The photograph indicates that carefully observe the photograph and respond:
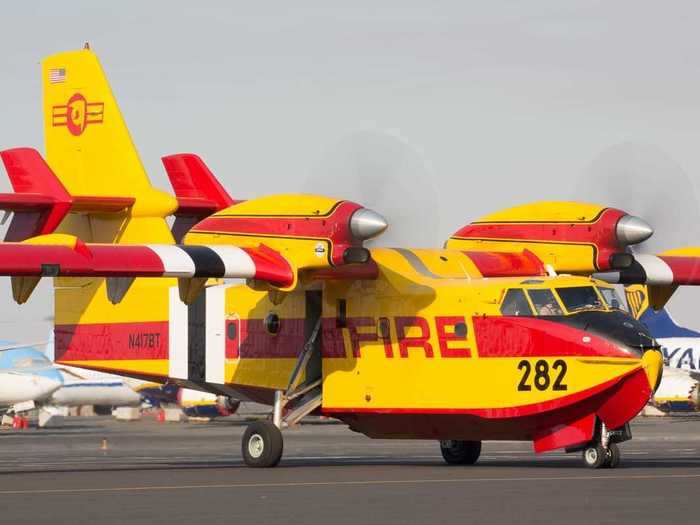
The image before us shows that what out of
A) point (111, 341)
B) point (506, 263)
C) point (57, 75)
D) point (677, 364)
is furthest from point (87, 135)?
point (677, 364)

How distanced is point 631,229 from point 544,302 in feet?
10.9

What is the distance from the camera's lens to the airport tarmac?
15172mm

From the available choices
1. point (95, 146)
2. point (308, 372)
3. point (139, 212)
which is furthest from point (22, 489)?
point (95, 146)

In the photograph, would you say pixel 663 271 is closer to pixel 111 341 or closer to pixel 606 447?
pixel 606 447

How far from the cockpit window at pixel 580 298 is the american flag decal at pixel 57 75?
40.6ft

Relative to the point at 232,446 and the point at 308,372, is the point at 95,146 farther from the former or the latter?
the point at 232,446

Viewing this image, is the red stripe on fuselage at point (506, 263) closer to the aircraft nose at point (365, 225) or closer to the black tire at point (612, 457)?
the aircraft nose at point (365, 225)

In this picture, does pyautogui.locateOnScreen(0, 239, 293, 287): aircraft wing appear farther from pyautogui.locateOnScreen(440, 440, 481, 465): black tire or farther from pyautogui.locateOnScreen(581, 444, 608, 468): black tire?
pyautogui.locateOnScreen(581, 444, 608, 468): black tire

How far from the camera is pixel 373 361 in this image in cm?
2533

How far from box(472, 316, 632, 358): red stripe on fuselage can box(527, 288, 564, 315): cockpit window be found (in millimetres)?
173

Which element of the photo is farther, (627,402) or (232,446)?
(232,446)

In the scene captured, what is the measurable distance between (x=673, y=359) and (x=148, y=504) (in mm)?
50515

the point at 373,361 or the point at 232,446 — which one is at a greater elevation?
the point at 373,361

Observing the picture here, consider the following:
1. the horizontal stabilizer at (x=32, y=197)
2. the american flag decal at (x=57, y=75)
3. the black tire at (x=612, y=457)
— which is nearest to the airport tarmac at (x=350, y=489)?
the black tire at (x=612, y=457)
